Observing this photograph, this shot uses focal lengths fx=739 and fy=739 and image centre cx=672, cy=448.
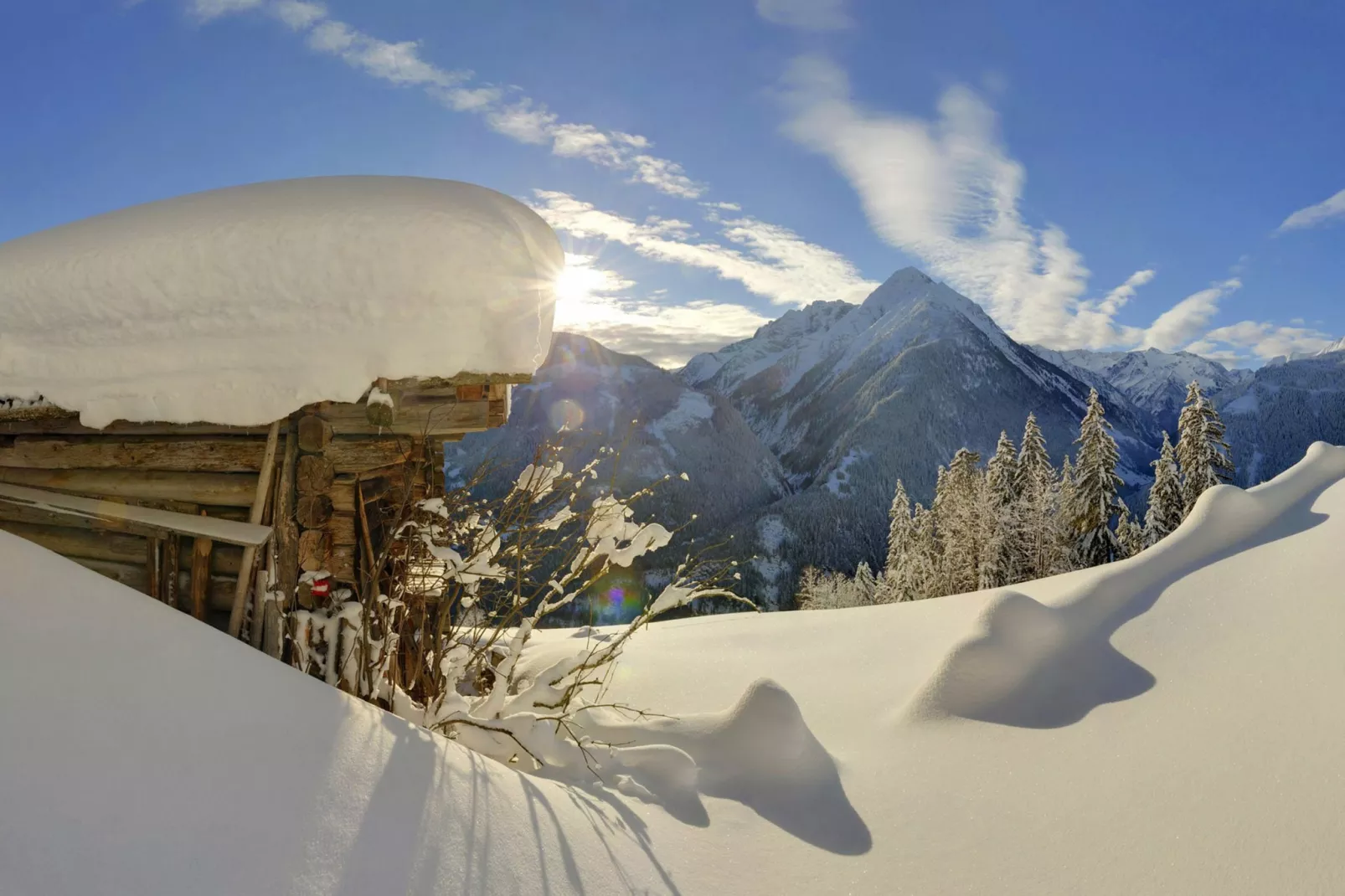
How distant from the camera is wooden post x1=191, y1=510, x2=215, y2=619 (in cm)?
464

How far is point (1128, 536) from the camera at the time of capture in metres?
26.0

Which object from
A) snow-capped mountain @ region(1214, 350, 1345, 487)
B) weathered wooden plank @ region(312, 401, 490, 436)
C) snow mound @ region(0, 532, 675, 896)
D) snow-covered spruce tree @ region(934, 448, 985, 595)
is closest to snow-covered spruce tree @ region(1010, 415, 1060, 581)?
snow-covered spruce tree @ region(934, 448, 985, 595)

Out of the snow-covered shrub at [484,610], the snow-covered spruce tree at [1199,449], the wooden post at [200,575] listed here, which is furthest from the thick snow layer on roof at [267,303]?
the snow-covered spruce tree at [1199,449]

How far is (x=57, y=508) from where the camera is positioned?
4785 millimetres

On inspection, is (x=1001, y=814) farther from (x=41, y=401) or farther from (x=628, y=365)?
(x=628, y=365)

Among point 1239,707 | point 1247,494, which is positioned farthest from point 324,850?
point 1247,494

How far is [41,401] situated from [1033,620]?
7.09 metres

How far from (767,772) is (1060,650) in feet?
8.87

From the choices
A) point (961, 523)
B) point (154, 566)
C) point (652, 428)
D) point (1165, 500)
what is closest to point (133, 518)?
point (154, 566)

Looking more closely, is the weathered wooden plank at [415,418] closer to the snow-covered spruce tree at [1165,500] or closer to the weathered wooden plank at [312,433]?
the weathered wooden plank at [312,433]

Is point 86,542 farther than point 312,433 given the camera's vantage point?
Yes

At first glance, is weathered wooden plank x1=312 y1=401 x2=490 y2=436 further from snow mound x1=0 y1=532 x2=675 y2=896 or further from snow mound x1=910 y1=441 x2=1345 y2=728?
snow mound x1=910 y1=441 x2=1345 y2=728

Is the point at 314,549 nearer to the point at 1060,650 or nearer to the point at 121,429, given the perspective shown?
the point at 121,429

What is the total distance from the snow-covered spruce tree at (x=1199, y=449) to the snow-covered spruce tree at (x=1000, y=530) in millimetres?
5082
